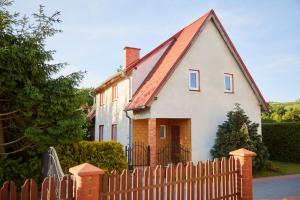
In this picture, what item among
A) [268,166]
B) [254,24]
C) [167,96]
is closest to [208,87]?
[167,96]

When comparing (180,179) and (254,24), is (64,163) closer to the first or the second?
(180,179)

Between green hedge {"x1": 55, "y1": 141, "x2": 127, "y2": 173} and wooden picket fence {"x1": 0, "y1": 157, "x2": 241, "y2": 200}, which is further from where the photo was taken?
green hedge {"x1": 55, "y1": 141, "x2": 127, "y2": 173}

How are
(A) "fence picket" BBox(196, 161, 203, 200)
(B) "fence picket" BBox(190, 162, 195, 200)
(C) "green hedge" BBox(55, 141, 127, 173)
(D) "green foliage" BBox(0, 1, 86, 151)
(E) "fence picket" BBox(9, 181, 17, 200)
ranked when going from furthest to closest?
(C) "green hedge" BBox(55, 141, 127, 173) → (D) "green foliage" BBox(0, 1, 86, 151) → (A) "fence picket" BBox(196, 161, 203, 200) → (B) "fence picket" BBox(190, 162, 195, 200) → (E) "fence picket" BBox(9, 181, 17, 200)

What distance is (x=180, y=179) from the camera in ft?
21.2

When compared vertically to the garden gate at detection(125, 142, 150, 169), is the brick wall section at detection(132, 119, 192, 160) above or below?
above

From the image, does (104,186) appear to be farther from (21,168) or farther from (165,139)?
(165,139)

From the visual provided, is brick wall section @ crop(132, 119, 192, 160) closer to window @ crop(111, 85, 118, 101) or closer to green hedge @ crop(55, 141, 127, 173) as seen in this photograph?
window @ crop(111, 85, 118, 101)

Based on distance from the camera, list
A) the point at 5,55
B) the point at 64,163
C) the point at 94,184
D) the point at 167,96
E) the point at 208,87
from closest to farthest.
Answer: the point at 94,184 < the point at 5,55 < the point at 64,163 < the point at 167,96 < the point at 208,87

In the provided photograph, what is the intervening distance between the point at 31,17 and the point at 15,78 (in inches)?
90.0

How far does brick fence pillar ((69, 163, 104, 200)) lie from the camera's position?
4.82 metres

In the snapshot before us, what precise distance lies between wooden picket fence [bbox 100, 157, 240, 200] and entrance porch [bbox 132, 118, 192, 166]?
8.01 meters

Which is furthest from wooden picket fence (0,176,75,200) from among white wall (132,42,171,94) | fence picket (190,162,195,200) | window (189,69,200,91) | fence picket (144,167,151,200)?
white wall (132,42,171,94)

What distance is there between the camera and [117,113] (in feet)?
70.1

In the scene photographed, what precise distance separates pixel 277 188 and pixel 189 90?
6.91 metres
